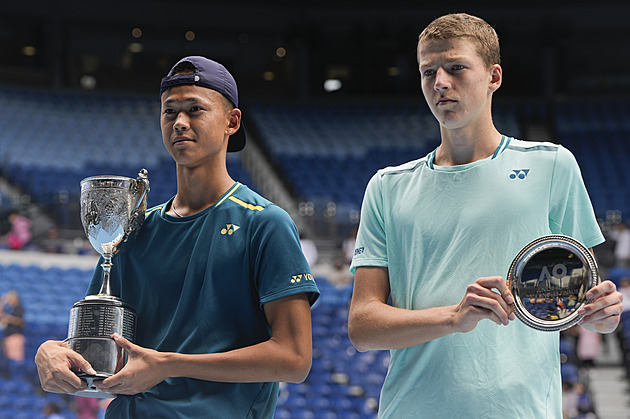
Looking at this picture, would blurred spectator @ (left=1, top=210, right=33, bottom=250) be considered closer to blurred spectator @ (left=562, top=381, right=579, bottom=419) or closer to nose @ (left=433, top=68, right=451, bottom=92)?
blurred spectator @ (left=562, top=381, right=579, bottom=419)

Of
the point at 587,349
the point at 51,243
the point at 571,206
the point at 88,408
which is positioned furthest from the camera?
the point at 51,243

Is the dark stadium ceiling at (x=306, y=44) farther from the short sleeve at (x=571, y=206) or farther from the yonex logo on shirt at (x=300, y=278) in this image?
the short sleeve at (x=571, y=206)

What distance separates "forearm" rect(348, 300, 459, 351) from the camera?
2.04 metres

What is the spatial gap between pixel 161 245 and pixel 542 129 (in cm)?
1834

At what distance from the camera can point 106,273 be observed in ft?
7.88

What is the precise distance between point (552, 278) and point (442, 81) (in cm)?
63

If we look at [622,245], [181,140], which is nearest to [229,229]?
[181,140]

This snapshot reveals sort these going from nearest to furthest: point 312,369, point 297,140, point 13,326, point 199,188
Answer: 1. point 199,188
2. point 13,326
3. point 312,369
4. point 297,140

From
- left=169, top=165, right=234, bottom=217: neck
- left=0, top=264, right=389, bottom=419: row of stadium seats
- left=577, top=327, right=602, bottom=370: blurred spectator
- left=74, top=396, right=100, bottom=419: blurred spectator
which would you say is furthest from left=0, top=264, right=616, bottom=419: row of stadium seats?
left=169, top=165, right=234, bottom=217: neck

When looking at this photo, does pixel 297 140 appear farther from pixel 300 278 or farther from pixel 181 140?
pixel 300 278

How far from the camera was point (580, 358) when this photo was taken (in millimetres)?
11188

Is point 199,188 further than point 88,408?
No

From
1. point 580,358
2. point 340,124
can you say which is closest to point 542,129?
point 340,124

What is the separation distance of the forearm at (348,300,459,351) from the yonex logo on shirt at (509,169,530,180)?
1.49 feet
